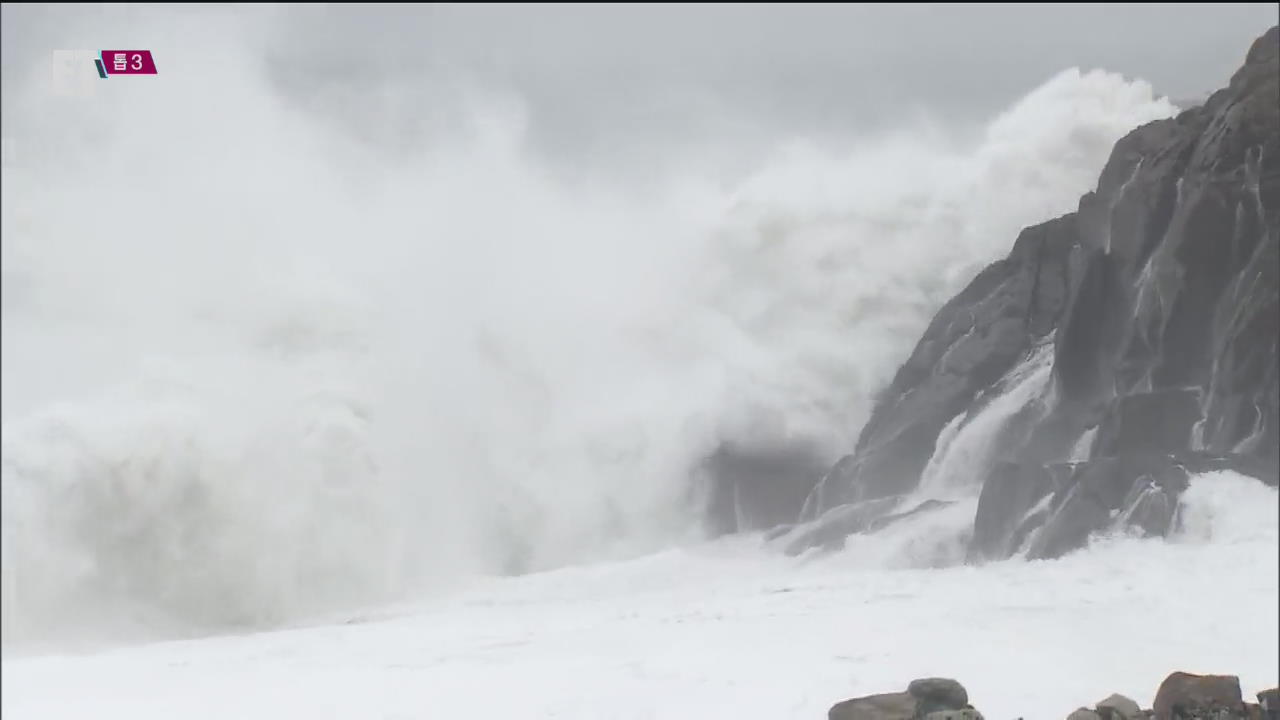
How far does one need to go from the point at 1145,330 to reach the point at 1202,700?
12254 mm

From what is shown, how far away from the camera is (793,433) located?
34.2 m

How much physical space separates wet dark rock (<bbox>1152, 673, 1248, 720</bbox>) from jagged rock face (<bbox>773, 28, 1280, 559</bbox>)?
5.92 m

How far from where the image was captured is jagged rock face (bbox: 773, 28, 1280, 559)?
1641 cm

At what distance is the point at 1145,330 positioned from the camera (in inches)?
766

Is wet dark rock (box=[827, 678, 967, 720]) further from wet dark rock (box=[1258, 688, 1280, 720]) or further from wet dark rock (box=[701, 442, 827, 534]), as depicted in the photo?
wet dark rock (box=[701, 442, 827, 534])

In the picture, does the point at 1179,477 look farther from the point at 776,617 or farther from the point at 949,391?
the point at 949,391

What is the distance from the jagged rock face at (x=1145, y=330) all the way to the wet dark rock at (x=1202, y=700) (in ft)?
19.4

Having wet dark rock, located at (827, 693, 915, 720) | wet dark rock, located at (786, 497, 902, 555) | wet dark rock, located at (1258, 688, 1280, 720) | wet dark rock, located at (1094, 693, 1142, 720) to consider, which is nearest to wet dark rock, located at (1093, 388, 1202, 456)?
wet dark rock, located at (786, 497, 902, 555)

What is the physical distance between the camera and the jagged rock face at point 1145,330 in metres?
16.4

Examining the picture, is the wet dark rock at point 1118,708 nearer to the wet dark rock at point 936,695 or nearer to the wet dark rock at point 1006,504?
the wet dark rock at point 936,695

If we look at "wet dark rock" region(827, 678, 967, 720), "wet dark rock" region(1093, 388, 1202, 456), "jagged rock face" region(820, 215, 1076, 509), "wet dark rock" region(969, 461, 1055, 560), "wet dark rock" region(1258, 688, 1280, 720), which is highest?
"jagged rock face" region(820, 215, 1076, 509)

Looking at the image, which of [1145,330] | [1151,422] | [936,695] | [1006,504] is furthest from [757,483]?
[936,695]

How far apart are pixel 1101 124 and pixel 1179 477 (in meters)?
10.9

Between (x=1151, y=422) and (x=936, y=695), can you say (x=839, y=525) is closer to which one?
(x=1151, y=422)
